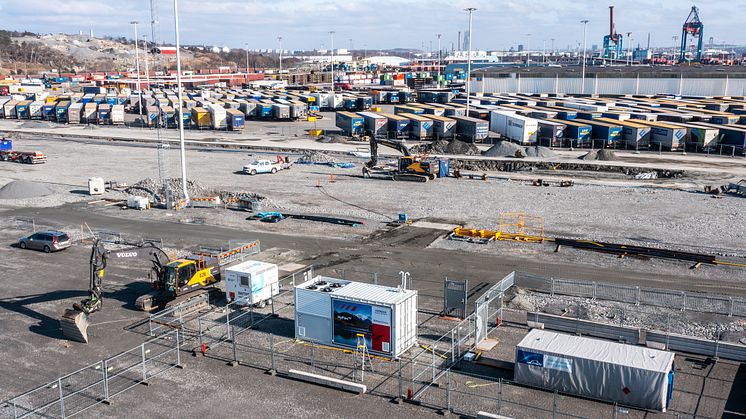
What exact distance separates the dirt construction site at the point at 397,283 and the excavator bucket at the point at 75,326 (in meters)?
0.42

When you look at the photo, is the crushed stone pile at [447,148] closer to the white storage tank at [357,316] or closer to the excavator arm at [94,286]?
the excavator arm at [94,286]

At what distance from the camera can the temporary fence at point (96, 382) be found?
19.1 meters

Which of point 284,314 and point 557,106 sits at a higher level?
point 557,106

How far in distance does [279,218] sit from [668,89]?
10339cm

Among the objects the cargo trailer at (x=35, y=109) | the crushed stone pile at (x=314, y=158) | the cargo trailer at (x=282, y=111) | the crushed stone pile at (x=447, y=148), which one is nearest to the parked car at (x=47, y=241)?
the crushed stone pile at (x=314, y=158)

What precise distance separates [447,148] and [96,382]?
175ft

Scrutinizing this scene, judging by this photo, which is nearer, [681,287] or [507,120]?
[681,287]

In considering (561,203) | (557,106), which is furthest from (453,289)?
(557,106)

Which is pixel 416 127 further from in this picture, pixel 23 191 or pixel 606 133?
pixel 23 191

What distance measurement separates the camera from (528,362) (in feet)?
65.7

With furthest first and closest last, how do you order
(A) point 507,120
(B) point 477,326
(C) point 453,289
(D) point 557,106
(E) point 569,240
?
(D) point 557,106, (A) point 507,120, (E) point 569,240, (C) point 453,289, (B) point 477,326

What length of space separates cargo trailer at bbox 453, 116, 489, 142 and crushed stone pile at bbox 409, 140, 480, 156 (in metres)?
4.63

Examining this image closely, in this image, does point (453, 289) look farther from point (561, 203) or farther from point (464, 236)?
point (561, 203)

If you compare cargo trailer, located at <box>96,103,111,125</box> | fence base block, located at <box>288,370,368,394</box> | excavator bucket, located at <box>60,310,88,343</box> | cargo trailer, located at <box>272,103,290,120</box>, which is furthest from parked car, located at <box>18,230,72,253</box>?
cargo trailer, located at <box>96,103,111,125</box>
